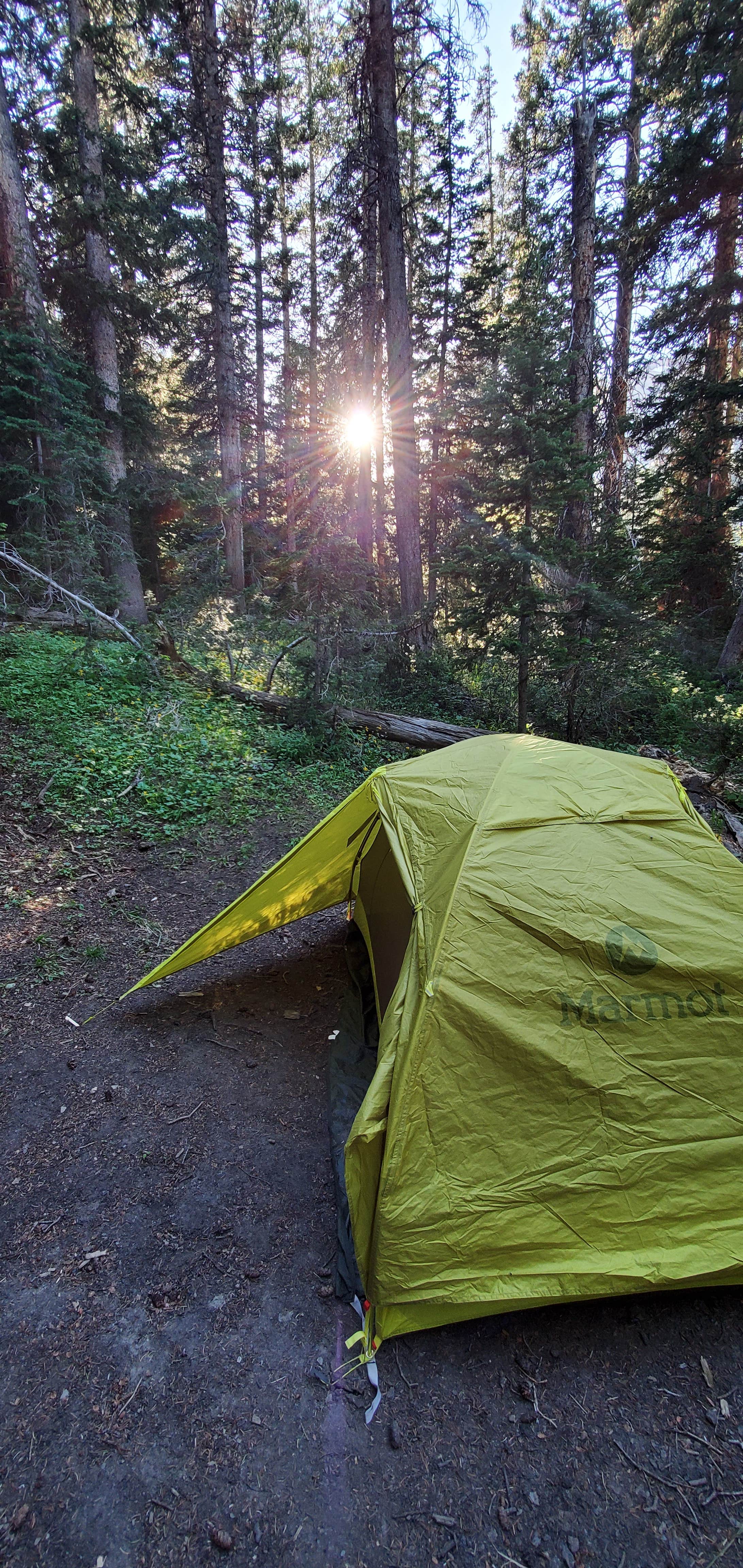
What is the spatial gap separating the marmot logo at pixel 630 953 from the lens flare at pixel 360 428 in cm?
1224

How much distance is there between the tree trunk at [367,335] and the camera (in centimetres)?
1049

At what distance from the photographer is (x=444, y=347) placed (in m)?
17.9

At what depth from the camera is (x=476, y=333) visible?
16.5m

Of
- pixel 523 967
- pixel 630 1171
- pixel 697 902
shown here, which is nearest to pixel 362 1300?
pixel 630 1171

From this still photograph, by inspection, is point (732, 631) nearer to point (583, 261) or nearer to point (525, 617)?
point (525, 617)

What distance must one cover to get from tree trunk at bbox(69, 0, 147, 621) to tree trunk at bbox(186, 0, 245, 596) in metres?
2.19

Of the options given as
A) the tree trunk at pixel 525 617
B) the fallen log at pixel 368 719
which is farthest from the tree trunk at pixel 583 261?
the fallen log at pixel 368 719

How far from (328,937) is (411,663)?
664cm

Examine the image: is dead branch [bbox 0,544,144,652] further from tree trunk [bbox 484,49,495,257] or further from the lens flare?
tree trunk [bbox 484,49,495,257]

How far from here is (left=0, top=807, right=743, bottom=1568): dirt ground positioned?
68.1 inches

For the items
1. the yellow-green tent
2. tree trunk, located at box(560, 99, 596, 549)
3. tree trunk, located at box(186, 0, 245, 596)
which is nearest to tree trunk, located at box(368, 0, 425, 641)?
tree trunk, located at box(560, 99, 596, 549)

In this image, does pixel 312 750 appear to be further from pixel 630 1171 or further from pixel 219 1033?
pixel 630 1171

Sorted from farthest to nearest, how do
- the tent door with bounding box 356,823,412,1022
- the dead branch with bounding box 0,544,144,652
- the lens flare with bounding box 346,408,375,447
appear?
the lens flare with bounding box 346,408,375,447 → the dead branch with bounding box 0,544,144,652 → the tent door with bounding box 356,823,412,1022

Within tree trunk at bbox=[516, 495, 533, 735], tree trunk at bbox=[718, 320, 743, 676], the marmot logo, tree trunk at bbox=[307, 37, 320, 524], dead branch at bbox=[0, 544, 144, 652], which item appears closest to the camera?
the marmot logo
